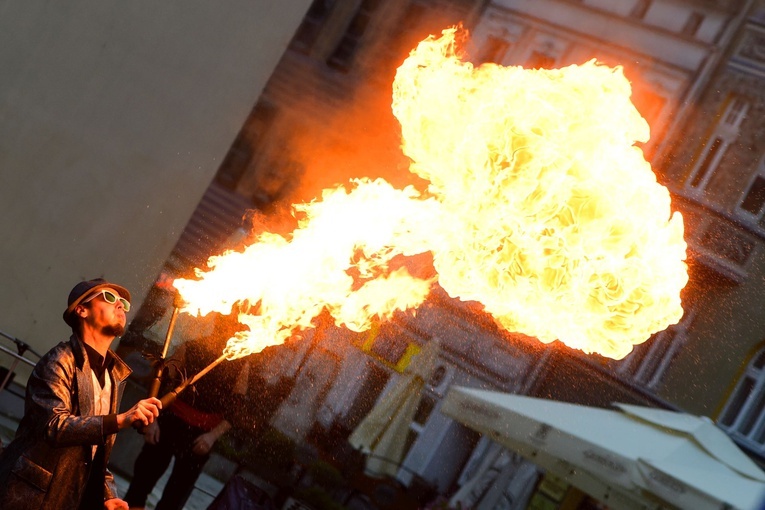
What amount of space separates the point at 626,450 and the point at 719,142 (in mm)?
6394

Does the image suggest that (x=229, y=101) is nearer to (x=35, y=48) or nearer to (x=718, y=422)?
(x=35, y=48)

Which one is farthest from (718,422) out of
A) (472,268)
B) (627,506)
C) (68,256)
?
(68,256)

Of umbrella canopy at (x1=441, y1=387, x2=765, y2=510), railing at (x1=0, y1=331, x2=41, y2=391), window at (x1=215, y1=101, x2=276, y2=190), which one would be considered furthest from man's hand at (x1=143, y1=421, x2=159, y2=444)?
window at (x1=215, y1=101, x2=276, y2=190)

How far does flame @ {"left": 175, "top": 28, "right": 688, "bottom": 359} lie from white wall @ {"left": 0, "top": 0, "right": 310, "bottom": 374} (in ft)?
8.56

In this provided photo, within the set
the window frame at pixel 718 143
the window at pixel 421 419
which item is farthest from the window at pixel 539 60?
the window at pixel 421 419

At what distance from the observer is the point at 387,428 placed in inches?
324

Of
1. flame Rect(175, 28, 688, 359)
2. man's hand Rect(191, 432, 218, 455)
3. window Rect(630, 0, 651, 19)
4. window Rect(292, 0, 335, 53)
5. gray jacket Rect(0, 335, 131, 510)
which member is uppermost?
window Rect(630, 0, 651, 19)

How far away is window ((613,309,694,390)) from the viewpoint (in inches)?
443

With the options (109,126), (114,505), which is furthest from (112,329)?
(109,126)

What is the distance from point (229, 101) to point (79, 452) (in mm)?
4611

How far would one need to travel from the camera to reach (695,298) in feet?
37.2

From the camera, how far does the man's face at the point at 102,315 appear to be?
306 centimetres

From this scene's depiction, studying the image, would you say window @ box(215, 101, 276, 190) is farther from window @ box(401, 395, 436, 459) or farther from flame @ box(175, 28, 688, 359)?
flame @ box(175, 28, 688, 359)

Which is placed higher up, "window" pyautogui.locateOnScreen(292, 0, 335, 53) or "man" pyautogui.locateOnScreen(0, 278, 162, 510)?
"window" pyautogui.locateOnScreen(292, 0, 335, 53)
